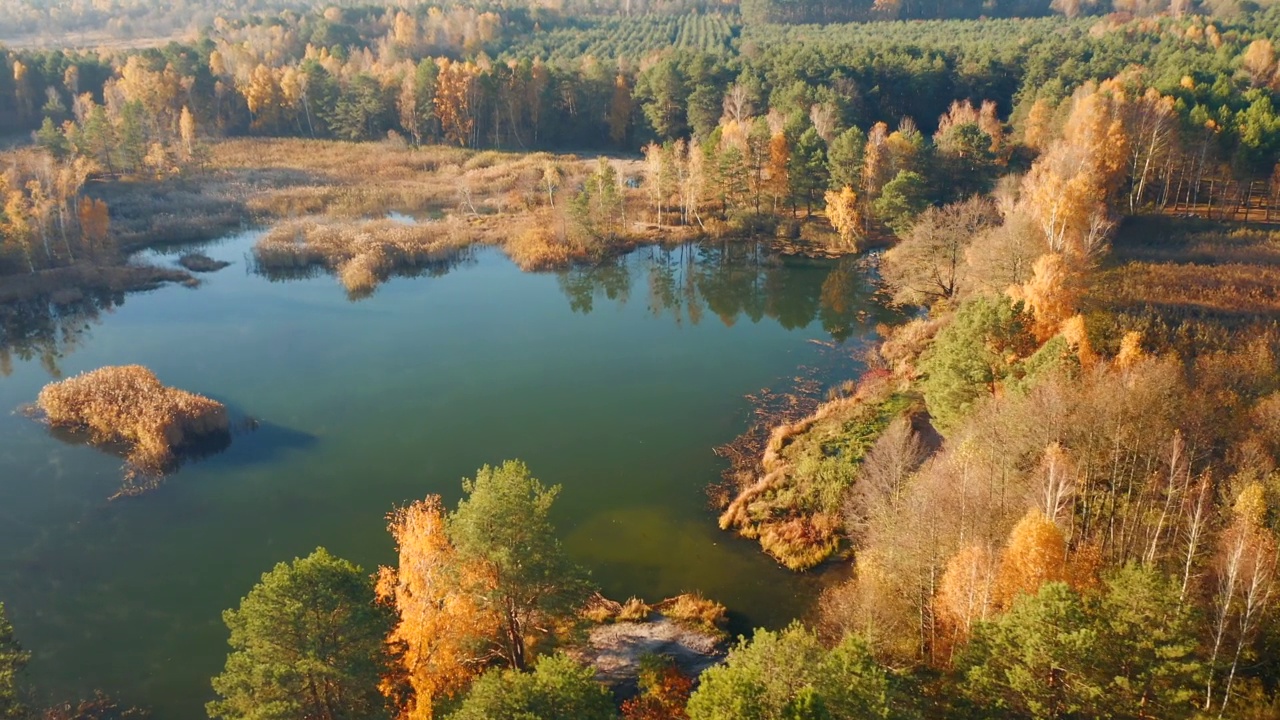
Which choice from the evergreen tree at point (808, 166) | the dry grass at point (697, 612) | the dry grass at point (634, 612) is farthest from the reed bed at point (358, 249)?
the dry grass at point (697, 612)

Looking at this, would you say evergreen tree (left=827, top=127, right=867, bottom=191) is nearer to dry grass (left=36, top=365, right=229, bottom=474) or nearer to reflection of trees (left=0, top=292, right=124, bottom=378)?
dry grass (left=36, top=365, right=229, bottom=474)

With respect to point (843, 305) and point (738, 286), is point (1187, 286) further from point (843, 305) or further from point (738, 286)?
point (738, 286)

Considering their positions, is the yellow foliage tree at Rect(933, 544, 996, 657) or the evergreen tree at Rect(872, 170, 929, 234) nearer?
the yellow foliage tree at Rect(933, 544, 996, 657)

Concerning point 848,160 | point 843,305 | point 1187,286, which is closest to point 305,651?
point 843,305

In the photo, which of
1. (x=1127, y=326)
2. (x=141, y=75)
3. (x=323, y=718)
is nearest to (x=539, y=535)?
(x=323, y=718)

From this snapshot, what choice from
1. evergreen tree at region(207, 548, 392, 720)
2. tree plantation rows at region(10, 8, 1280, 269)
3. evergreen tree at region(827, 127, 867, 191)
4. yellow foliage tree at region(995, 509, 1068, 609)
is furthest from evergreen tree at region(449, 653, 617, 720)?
evergreen tree at region(827, 127, 867, 191)
